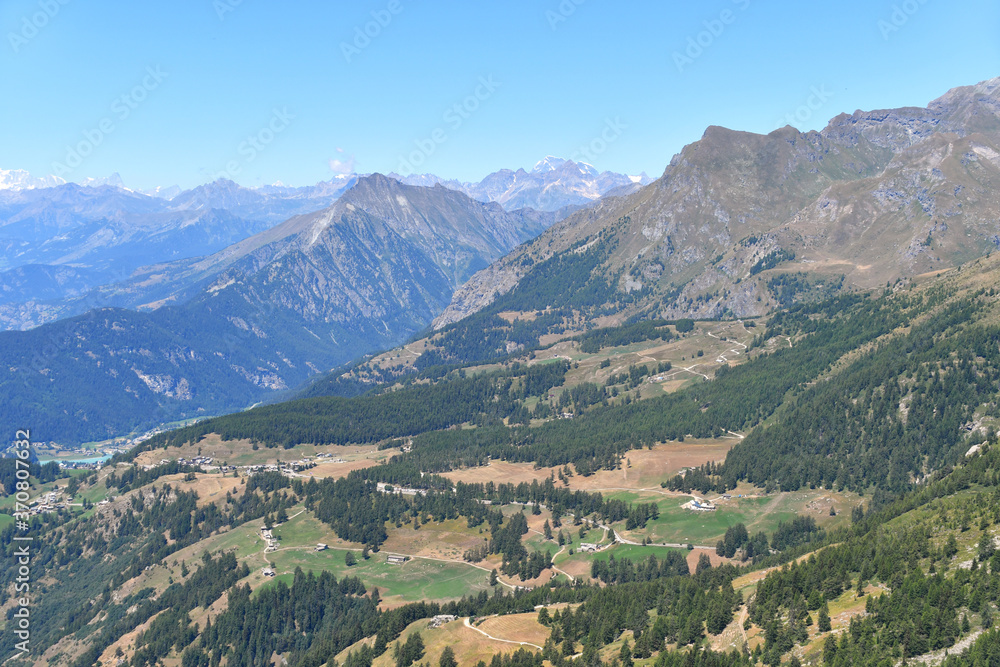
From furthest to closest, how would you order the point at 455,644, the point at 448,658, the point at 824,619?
the point at 455,644 < the point at 448,658 < the point at 824,619

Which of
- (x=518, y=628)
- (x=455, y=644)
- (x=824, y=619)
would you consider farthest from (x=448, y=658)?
(x=824, y=619)

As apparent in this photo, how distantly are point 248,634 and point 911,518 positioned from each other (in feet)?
524

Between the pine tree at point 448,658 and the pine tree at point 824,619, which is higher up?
the pine tree at point 824,619

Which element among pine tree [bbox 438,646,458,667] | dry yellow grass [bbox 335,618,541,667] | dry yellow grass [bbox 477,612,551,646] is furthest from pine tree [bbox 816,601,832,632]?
pine tree [bbox 438,646,458,667]

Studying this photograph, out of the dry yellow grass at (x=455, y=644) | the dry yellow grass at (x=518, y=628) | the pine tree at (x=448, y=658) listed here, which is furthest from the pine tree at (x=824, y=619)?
the pine tree at (x=448, y=658)

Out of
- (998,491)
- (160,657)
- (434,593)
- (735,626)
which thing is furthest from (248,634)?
(998,491)

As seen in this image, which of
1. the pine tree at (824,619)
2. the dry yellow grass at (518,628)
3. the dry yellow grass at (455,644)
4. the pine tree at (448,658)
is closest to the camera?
the pine tree at (824,619)

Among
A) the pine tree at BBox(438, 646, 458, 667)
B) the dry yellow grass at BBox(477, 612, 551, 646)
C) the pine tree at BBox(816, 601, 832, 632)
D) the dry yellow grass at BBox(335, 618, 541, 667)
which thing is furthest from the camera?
the dry yellow grass at BBox(477, 612, 551, 646)

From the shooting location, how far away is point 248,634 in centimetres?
19875

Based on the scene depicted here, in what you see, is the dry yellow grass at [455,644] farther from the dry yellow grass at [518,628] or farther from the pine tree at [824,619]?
the pine tree at [824,619]

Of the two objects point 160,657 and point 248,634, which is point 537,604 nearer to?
point 248,634

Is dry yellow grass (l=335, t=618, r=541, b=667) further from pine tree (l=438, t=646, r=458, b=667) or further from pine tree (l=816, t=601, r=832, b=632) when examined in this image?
pine tree (l=816, t=601, r=832, b=632)

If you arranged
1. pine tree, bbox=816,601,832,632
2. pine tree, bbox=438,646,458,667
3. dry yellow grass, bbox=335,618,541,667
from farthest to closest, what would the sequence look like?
dry yellow grass, bbox=335,618,541,667, pine tree, bbox=438,646,458,667, pine tree, bbox=816,601,832,632

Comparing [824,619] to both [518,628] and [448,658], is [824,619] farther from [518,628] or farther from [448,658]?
[448,658]
